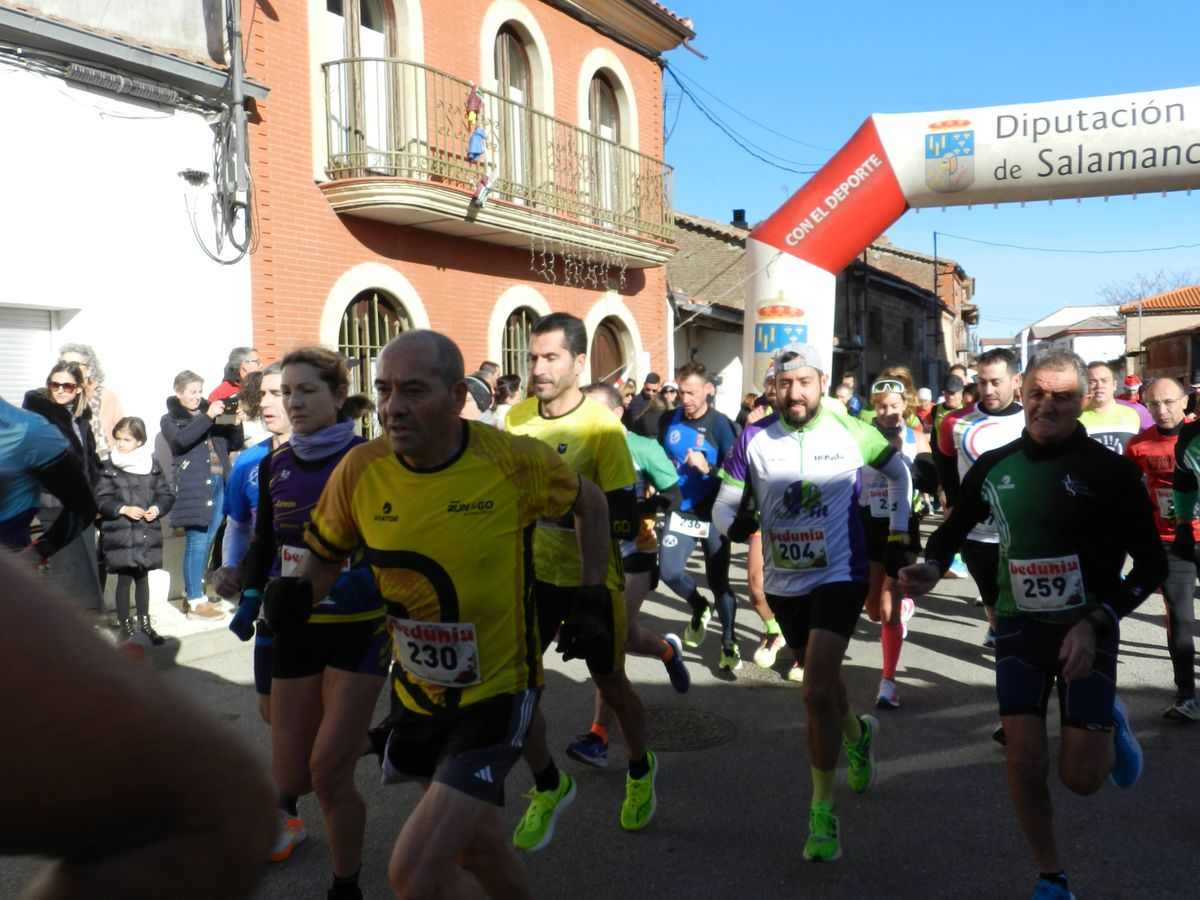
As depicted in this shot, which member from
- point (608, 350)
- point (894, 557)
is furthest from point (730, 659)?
point (608, 350)

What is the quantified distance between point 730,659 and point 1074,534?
12.0 ft

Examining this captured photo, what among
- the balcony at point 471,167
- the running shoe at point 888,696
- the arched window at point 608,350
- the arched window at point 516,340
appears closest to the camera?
the running shoe at point 888,696

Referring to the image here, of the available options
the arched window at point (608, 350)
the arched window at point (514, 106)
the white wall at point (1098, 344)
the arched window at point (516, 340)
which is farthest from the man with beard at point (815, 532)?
the white wall at point (1098, 344)

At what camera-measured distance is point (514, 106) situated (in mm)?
14914

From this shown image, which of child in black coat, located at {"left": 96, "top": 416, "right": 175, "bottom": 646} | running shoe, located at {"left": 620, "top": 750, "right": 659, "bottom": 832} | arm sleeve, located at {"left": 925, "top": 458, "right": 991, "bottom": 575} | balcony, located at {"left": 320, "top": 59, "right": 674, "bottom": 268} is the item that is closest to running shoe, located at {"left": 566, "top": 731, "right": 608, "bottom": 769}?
running shoe, located at {"left": 620, "top": 750, "right": 659, "bottom": 832}

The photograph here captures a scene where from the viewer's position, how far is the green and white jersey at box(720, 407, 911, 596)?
446 centimetres

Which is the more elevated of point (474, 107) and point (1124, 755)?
point (474, 107)

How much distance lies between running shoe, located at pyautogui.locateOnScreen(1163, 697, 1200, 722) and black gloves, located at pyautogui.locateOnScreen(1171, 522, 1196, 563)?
0.77 m

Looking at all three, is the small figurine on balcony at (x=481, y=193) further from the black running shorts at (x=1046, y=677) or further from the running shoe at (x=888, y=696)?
the black running shorts at (x=1046, y=677)

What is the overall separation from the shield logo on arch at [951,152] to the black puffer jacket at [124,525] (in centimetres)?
915

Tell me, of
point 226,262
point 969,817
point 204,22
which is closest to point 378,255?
point 226,262

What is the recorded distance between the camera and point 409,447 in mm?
3100

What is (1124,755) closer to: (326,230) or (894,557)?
(894,557)

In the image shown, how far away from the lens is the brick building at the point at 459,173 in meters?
11.7
